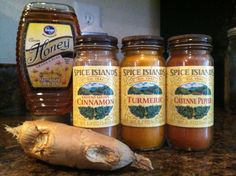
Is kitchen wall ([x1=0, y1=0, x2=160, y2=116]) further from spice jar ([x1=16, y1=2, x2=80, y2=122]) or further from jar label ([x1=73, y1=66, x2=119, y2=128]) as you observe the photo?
jar label ([x1=73, y1=66, x2=119, y2=128])

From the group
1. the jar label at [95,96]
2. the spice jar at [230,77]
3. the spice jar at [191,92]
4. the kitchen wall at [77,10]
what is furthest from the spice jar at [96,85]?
the spice jar at [230,77]

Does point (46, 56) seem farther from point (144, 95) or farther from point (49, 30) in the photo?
point (144, 95)

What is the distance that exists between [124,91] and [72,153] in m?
0.16

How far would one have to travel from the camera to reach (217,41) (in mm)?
1139

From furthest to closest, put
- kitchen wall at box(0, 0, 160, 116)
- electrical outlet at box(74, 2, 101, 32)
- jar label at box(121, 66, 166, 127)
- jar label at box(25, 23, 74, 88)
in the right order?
electrical outlet at box(74, 2, 101, 32)
kitchen wall at box(0, 0, 160, 116)
jar label at box(25, 23, 74, 88)
jar label at box(121, 66, 166, 127)

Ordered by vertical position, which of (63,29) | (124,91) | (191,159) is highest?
(63,29)

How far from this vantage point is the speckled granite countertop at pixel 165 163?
404mm

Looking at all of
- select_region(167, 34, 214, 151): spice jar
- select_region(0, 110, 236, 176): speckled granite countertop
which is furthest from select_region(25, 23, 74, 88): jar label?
select_region(167, 34, 214, 151): spice jar

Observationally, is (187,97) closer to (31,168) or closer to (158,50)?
(158,50)

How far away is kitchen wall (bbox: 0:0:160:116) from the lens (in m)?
0.89

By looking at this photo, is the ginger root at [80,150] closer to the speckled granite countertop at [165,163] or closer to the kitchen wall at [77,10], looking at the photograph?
the speckled granite countertop at [165,163]

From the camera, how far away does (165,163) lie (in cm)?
45

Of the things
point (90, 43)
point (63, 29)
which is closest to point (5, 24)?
point (63, 29)

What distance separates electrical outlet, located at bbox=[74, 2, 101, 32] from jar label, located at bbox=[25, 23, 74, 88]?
0.33 m
